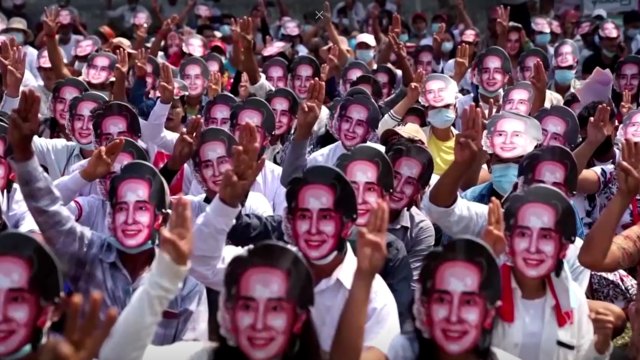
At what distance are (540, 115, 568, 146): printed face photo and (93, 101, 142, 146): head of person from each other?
2.44 m

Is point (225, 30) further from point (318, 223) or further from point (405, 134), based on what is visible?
point (318, 223)

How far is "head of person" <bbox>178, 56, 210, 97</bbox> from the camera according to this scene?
910 centimetres

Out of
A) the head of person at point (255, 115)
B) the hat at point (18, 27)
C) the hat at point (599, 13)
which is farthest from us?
the hat at point (599, 13)

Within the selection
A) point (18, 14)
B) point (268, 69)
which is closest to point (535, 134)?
point (268, 69)

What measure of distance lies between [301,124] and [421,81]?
2479 mm

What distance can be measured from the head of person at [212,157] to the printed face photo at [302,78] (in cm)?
367

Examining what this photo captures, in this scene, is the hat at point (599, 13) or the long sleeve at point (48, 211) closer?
the long sleeve at point (48, 211)

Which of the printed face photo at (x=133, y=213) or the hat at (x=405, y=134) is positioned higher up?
the hat at (x=405, y=134)

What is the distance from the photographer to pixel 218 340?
3.35 m

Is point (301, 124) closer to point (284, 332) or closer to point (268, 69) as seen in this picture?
point (284, 332)

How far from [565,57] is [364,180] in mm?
5656

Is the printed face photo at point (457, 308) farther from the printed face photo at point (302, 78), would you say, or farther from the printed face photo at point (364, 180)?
the printed face photo at point (302, 78)

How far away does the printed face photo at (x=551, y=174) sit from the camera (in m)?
4.72

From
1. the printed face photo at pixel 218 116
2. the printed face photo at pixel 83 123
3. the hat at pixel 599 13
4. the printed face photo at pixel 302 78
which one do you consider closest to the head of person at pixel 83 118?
the printed face photo at pixel 83 123
